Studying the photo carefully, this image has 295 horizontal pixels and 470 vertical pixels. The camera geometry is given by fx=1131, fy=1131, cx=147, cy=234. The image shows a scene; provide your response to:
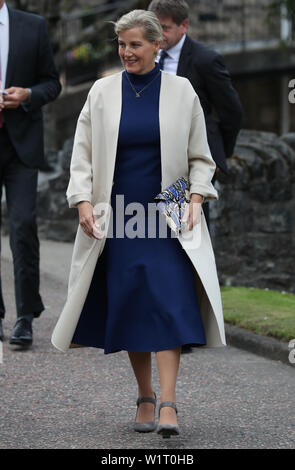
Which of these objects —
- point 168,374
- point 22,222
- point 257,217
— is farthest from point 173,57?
point 257,217

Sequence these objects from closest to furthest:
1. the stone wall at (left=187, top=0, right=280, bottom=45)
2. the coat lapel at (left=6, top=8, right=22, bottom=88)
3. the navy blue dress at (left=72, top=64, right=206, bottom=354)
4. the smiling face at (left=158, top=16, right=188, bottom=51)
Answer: the navy blue dress at (left=72, top=64, right=206, bottom=354) → the smiling face at (left=158, top=16, right=188, bottom=51) → the coat lapel at (left=6, top=8, right=22, bottom=88) → the stone wall at (left=187, top=0, right=280, bottom=45)

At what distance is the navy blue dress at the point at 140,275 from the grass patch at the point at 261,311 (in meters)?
2.24

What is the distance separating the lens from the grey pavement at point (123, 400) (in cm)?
469

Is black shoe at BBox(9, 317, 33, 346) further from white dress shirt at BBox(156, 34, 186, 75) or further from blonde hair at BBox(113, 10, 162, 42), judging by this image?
blonde hair at BBox(113, 10, 162, 42)

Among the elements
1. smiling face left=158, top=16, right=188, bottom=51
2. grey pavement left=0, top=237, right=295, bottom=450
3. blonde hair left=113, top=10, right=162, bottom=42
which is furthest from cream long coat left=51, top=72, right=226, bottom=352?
smiling face left=158, top=16, right=188, bottom=51

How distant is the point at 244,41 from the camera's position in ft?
65.6

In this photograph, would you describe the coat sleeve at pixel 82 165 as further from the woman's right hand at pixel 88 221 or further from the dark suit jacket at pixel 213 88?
the dark suit jacket at pixel 213 88

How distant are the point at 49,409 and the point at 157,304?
0.95 metres

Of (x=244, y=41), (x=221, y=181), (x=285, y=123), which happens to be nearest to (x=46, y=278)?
(x=221, y=181)

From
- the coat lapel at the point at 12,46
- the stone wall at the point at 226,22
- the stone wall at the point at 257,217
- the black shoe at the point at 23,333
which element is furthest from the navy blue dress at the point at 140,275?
the stone wall at the point at 226,22

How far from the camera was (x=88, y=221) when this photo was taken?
4.66 meters

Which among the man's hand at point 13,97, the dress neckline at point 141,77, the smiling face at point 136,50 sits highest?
the man's hand at point 13,97

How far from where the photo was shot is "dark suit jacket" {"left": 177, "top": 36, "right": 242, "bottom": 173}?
6.64m

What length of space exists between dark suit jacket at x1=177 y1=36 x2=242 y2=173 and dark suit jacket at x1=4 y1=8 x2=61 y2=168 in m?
0.93
